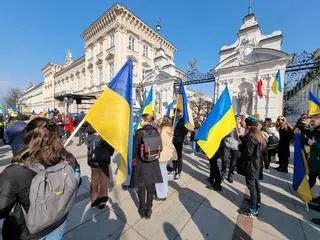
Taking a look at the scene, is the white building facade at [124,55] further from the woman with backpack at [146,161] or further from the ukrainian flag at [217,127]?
the woman with backpack at [146,161]

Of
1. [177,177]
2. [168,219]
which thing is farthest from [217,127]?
[168,219]

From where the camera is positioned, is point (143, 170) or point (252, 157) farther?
point (252, 157)

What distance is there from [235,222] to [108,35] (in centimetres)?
2923

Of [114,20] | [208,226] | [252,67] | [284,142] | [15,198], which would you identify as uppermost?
[114,20]

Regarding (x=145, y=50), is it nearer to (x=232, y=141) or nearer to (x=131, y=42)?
(x=131, y=42)

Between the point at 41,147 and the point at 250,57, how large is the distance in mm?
14136

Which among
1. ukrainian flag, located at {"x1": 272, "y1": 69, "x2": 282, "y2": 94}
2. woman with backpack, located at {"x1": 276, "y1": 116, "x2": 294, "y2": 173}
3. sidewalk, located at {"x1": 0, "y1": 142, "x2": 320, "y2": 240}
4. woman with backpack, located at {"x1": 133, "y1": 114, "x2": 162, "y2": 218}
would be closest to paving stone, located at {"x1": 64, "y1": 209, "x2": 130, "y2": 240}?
sidewalk, located at {"x1": 0, "y1": 142, "x2": 320, "y2": 240}

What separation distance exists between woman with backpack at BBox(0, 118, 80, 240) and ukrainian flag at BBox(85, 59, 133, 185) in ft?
2.44

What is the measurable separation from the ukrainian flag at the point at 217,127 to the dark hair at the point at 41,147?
292cm

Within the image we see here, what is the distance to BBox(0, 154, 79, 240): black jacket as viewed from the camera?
1231mm

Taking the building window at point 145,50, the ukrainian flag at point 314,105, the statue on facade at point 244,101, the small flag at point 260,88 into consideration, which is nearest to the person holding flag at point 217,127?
the ukrainian flag at point 314,105

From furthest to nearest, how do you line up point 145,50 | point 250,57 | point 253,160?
1. point 145,50
2. point 250,57
3. point 253,160

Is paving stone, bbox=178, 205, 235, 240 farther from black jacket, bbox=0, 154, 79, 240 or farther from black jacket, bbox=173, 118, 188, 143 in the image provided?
black jacket, bbox=0, 154, 79, 240

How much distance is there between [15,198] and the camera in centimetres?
127
